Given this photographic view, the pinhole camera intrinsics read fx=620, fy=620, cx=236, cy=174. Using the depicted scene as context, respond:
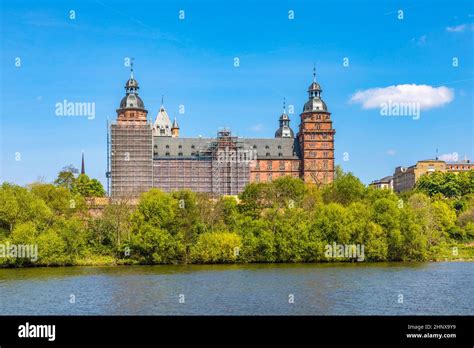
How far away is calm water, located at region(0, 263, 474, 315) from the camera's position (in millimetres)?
23594

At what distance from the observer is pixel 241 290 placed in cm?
2850

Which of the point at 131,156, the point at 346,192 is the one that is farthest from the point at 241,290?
the point at 131,156

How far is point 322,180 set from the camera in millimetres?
83312

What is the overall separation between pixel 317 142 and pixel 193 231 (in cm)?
4055

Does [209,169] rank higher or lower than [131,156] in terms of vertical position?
lower

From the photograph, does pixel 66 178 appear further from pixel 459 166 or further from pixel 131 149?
pixel 459 166

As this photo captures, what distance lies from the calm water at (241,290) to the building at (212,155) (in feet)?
128

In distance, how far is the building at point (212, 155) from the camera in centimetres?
7888

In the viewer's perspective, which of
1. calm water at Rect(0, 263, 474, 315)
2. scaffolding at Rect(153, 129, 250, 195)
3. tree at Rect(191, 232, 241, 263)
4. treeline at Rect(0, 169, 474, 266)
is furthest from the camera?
scaffolding at Rect(153, 129, 250, 195)

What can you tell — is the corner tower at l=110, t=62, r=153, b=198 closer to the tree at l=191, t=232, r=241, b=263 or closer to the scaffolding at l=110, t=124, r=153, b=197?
the scaffolding at l=110, t=124, r=153, b=197

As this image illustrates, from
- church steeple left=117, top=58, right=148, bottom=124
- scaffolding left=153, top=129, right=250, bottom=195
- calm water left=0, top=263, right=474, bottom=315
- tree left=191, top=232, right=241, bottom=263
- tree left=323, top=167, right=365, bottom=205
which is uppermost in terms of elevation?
church steeple left=117, top=58, right=148, bottom=124

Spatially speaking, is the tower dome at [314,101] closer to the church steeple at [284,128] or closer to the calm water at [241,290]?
the church steeple at [284,128]

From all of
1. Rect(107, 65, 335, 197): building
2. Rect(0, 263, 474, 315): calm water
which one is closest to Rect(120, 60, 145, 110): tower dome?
Rect(107, 65, 335, 197): building
